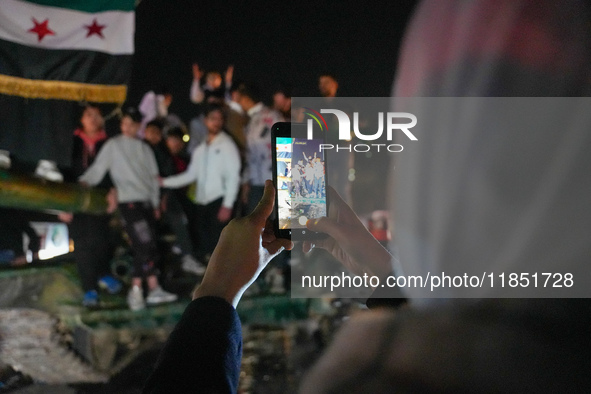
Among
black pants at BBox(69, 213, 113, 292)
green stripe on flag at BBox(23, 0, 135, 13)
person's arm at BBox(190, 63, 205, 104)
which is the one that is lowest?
black pants at BBox(69, 213, 113, 292)

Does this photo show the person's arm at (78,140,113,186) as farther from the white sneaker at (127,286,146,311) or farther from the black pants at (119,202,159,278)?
the white sneaker at (127,286,146,311)

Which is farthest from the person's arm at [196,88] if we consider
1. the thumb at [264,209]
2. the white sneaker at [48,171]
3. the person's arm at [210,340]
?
the person's arm at [210,340]

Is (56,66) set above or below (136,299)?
above

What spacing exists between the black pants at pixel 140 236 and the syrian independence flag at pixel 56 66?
387 millimetres

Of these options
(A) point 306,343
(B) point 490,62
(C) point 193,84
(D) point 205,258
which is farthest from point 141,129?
(B) point 490,62

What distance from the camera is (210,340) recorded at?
14.4 inches

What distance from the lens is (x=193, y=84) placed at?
2281 mm

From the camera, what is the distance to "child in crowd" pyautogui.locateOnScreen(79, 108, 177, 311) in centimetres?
219

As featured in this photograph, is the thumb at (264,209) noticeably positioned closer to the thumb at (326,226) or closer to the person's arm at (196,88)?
the thumb at (326,226)

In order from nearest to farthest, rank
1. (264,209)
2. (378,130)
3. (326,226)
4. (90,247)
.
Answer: (264,209), (326,226), (378,130), (90,247)

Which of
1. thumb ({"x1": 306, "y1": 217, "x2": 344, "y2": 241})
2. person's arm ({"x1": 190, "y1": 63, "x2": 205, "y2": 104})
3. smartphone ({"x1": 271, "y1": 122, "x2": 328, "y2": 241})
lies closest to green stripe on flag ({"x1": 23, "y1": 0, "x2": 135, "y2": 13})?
person's arm ({"x1": 190, "y1": 63, "x2": 205, "y2": 104})

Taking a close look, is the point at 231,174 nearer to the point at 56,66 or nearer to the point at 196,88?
the point at 196,88

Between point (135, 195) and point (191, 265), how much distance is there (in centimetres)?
43

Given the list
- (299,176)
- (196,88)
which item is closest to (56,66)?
(196,88)
